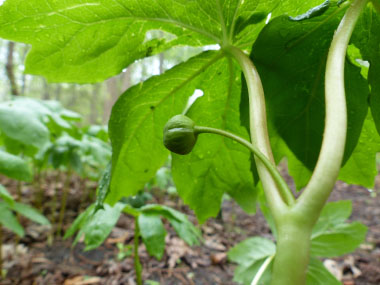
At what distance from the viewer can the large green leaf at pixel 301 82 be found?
0.48 metres

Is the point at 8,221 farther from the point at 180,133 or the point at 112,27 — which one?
the point at 180,133

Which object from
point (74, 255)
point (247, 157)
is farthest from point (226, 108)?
point (74, 255)

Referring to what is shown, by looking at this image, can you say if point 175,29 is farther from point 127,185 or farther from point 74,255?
point 74,255

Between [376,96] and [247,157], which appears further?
[247,157]

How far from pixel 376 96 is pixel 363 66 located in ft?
0.43

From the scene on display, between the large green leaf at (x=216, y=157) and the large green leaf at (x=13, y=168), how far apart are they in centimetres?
69

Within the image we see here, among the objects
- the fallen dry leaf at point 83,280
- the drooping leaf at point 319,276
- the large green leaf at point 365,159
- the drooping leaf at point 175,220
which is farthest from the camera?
the fallen dry leaf at point 83,280

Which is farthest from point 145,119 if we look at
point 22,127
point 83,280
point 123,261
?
point 123,261

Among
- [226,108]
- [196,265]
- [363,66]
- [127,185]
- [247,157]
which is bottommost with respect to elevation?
[196,265]

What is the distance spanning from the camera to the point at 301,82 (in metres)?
0.53

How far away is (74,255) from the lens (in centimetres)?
184

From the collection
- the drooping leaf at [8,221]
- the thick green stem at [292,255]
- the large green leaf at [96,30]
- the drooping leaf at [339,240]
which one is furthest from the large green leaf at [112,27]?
the drooping leaf at [339,240]

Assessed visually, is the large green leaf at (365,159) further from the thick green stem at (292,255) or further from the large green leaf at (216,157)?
the thick green stem at (292,255)

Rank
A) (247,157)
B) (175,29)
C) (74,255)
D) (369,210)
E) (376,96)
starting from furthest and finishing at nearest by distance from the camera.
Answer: (369,210), (74,255), (247,157), (175,29), (376,96)
